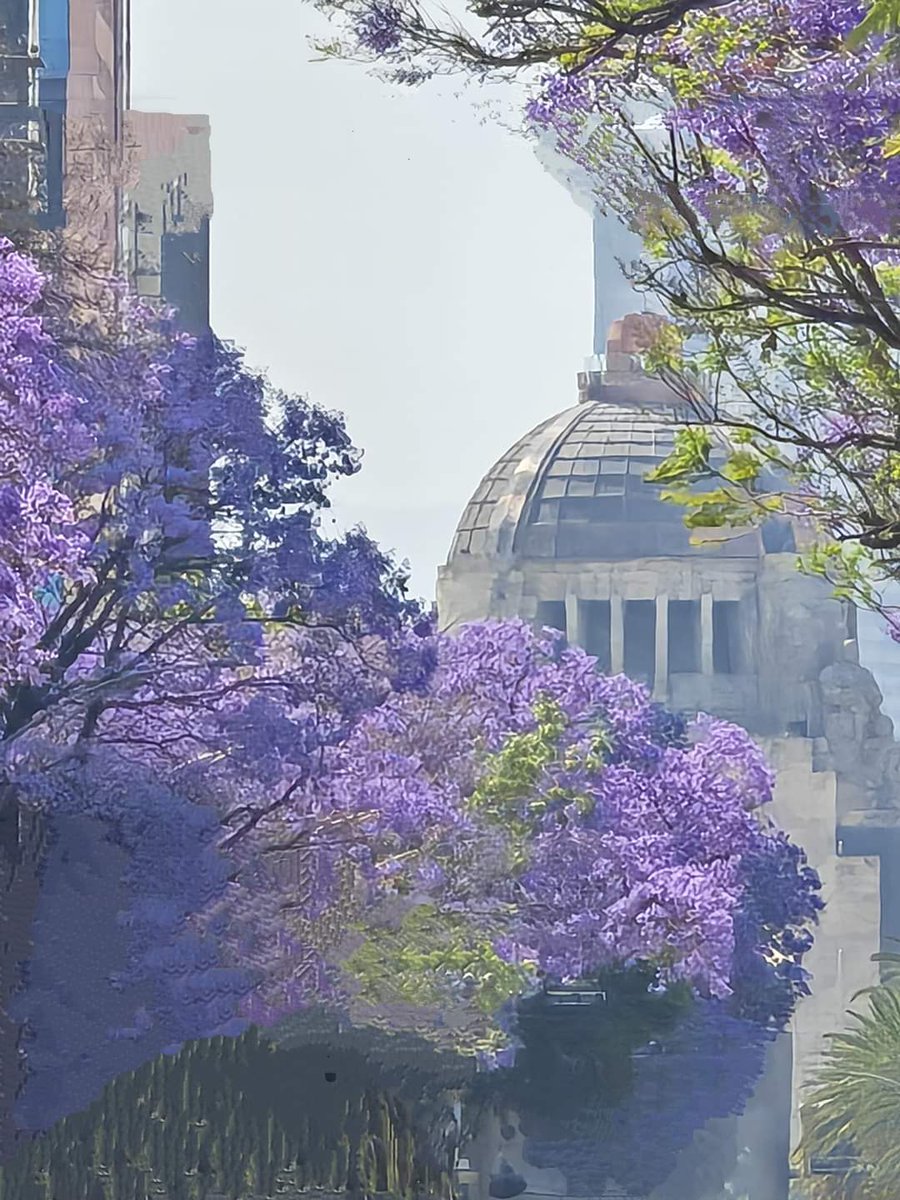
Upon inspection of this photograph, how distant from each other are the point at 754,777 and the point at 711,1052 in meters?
0.45

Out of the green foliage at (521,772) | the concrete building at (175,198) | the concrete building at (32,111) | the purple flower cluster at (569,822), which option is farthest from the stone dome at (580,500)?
the concrete building at (32,111)

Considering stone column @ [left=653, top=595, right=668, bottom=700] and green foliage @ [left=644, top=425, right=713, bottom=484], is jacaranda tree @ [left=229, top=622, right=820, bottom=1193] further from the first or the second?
green foliage @ [left=644, top=425, right=713, bottom=484]

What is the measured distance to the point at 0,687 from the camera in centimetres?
335

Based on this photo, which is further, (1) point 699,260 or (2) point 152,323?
(2) point 152,323

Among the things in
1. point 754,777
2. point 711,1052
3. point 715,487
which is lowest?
point 711,1052

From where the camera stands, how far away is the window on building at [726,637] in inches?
129

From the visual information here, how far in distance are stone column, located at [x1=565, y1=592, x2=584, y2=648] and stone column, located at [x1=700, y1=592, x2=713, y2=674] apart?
194 millimetres

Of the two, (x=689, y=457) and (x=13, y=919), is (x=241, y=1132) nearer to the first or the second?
(x=13, y=919)

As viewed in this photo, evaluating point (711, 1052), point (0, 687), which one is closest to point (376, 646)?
point (0, 687)

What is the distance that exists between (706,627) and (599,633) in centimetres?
17

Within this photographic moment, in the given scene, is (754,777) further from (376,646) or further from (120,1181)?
(120,1181)

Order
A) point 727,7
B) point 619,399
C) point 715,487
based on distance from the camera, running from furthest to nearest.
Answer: point 619,399, point 715,487, point 727,7

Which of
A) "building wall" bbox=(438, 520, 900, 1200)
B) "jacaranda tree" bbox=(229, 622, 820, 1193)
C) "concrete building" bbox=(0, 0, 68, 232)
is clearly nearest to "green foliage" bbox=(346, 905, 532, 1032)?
"jacaranda tree" bbox=(229, 622, 820, 1193)

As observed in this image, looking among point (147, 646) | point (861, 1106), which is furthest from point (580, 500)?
point (861, 1106)
